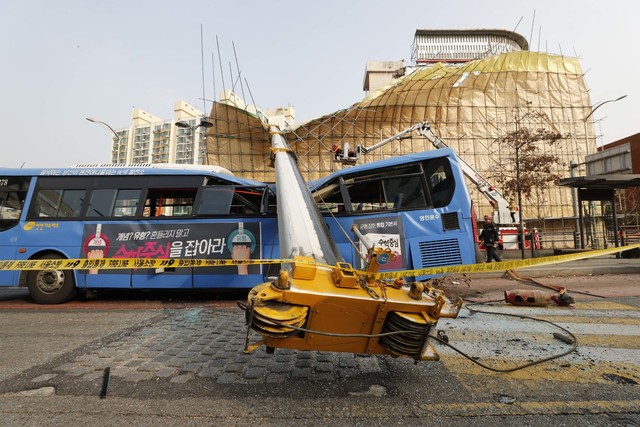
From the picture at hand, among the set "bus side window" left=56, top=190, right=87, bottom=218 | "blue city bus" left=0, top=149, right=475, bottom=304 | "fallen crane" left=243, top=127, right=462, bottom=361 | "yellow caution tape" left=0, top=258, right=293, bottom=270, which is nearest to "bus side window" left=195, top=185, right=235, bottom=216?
"blue city bus" left=0, top=149, right=475, bottom=304

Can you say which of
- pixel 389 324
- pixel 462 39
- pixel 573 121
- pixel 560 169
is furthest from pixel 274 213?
pixel 462 39

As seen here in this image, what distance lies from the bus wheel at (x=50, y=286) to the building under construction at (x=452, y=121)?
18281 mm

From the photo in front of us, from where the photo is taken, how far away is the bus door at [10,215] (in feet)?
23.0

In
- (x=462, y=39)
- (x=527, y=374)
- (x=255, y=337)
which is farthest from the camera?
(x=462, y=39)

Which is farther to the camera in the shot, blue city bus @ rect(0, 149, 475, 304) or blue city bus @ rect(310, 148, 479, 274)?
blue city bus @ rect(0, 149, 475, 304)

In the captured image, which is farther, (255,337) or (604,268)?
(604,268)

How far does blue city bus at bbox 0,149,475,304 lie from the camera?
22.2 ft

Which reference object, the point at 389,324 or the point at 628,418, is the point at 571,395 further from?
the point at 389,324

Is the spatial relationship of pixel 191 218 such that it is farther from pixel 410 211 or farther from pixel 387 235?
pixel 410 211

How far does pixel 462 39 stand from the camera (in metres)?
60.9

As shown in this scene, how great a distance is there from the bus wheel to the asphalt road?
1.93 metres

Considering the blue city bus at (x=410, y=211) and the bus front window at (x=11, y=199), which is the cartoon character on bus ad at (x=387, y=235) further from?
the bus front window at (x=11, y=199)

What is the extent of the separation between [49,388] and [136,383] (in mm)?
745

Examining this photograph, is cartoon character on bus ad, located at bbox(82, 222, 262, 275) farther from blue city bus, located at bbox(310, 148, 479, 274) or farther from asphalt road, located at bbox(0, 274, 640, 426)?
asphalt road, located at bbox(0, 274, 640, 426)
